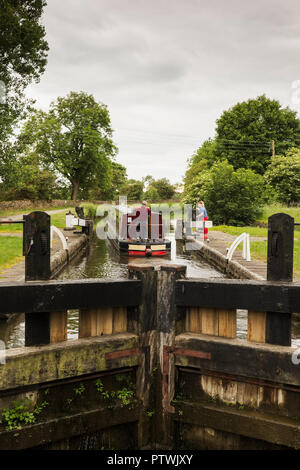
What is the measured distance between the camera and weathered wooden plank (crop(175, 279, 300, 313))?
323cm

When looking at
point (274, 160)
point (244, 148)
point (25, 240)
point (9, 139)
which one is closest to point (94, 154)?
point (244, 148)

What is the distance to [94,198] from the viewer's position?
74.2 m

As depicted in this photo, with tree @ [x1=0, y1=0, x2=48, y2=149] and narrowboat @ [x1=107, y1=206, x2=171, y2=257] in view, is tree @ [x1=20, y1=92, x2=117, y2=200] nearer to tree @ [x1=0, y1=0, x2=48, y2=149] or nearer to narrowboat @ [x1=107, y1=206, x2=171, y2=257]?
tree @ [x1=0, y1=0, x2=48, y2=149]

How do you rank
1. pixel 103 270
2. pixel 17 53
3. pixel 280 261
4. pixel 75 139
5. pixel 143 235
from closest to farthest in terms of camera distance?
1. pixel 280 261
2. pixel 103 270
3. pixel 143 235
4. pixel 17 53
5. pixel 75 139

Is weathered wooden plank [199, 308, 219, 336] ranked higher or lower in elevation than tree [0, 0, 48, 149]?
lower

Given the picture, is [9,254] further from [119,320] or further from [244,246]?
[119,320]

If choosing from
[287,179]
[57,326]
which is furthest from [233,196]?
[57,326]

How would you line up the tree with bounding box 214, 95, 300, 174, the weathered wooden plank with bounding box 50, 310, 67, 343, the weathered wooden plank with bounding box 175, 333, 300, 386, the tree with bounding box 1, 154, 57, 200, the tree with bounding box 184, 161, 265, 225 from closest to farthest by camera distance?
the weathered wooden plank with bounding box 175, 333, 300, 386 → the weathered wooden plank with bounding box 50, 310, 67, 343 → the tree with bounding box 1, 154, 57, 200 → the tree with bounding box 184, 161, 265, 225 → the tree with bounding box 214, 95, 300, 174

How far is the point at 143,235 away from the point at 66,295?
10087 mm

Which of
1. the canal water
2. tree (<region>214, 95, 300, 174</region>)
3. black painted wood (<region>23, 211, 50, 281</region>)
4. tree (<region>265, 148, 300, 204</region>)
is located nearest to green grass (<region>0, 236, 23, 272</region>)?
the canal water

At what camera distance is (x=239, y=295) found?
3.32 metres

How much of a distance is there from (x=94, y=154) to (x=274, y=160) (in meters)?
22.6

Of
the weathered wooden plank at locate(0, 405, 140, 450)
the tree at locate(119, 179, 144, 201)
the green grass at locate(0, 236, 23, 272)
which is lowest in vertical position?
the weathered wooden plank at locate(0, 405, 140, 450)

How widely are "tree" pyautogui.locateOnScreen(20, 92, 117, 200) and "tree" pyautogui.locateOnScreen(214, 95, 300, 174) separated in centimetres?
1506
